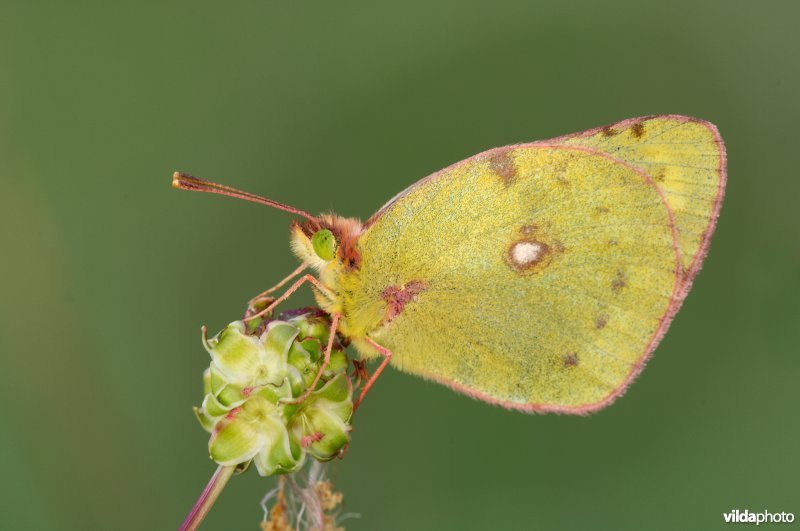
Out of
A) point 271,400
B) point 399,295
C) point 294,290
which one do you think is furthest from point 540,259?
point 271,400

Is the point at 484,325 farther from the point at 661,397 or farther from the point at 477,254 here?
the point at 661,397

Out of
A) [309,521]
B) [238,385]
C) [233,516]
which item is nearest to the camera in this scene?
[238,385]

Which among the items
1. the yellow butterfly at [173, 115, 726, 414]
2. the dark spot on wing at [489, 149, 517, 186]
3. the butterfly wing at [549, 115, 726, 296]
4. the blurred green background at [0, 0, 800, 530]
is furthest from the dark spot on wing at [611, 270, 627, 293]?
the blurred green background at [0, 0, 800, 530]

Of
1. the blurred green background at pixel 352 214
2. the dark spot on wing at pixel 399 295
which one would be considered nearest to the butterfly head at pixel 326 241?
the dark spot on wing at pixel 399 295

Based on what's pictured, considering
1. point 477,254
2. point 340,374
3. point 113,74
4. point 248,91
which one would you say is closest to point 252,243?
point 248,91

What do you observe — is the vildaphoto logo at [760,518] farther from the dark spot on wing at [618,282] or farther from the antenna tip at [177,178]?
the antenna tip at [177,178]

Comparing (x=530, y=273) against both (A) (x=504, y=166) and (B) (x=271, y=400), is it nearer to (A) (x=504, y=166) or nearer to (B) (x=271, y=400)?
(A) (x=504, y=166)
